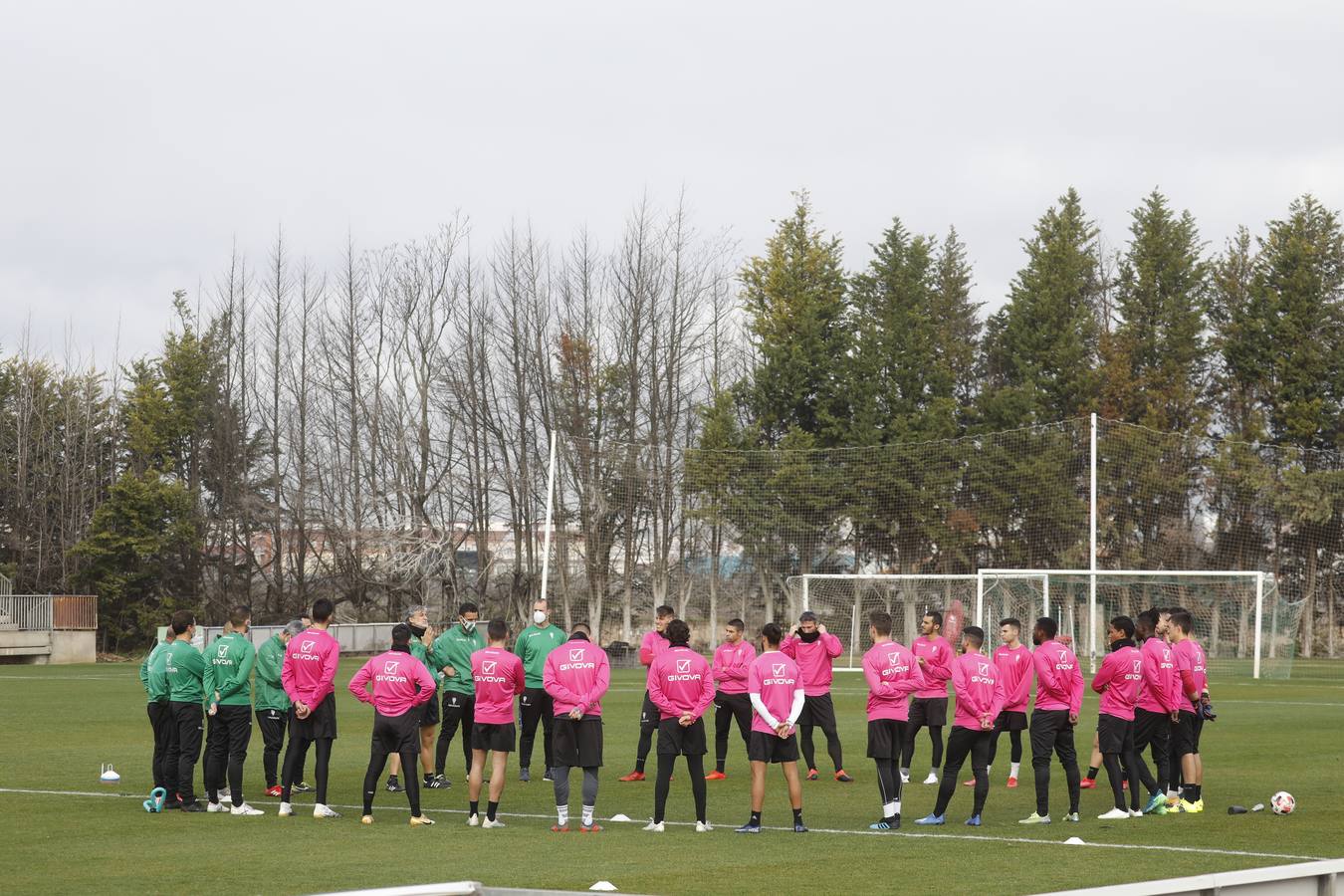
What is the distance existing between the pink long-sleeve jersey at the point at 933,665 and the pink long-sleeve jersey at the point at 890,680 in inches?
55.1

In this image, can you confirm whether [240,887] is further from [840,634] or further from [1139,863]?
[840,634]

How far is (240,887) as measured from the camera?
977cm

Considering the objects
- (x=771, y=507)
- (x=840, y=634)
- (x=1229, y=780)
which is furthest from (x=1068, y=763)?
(x=771, y=507)

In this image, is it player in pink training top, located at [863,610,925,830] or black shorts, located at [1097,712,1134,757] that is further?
black shorts, located at [1097,712,1134,757]

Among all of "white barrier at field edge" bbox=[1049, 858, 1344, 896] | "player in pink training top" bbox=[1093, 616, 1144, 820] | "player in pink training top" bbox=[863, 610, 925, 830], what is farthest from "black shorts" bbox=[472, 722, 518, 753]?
"white barrier at field edge" bbox=[1049, 858, 1344, 896]

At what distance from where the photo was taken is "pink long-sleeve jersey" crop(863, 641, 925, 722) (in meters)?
13.2

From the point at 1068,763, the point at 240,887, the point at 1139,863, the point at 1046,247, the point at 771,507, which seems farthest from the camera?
the point at 1046,247

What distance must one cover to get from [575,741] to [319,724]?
246 centimetres

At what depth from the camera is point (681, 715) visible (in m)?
12.8

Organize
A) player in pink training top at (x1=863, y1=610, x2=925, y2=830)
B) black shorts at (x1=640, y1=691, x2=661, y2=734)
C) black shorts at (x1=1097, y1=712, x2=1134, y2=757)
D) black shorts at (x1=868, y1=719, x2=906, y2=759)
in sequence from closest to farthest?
player in pink training top at (x1=863, y1=610, x2=925, y2=830), black shorts at (x1=868, y1=719, x2=906, y2=759), black shorts at (x1=1097, y1=712, x2=1134, y2=757), black shorts at (x1=640, y1=691, x2=661, y2=734)

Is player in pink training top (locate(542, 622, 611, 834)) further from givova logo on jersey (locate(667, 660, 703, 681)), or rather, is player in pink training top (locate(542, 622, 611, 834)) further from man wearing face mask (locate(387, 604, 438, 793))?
man wearing face mask (locate(387, 604, 438, 793))

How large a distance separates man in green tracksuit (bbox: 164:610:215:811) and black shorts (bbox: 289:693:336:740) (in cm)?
98

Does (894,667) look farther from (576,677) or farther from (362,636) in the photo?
(362,636)

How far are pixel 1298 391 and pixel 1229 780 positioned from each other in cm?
4483
